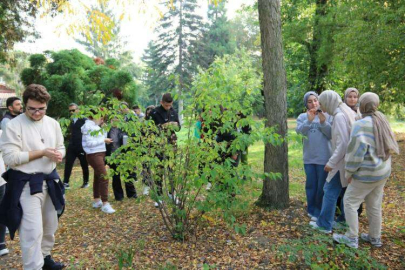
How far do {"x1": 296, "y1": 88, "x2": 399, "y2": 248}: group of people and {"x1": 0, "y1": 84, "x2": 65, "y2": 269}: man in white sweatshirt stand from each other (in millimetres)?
2831

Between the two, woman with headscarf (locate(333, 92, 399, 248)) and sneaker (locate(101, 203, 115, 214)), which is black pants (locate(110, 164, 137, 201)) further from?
woman with headscarf (locate(333, 92, 399, 248))

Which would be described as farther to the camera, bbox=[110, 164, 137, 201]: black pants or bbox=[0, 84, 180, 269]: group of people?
bbox=[110, 164, 137, 201]: black pants

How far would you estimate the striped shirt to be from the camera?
3363 mm

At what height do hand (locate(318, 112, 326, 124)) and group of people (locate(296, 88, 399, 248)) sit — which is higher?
hand (locate(318, 112, 326, 124))

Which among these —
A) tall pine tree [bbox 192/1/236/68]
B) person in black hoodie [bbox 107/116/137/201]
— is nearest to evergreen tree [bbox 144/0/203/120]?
tall pine tree [bbox 192/1/236/68]

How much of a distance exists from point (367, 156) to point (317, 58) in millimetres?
8943

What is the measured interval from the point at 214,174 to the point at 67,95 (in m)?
10.5

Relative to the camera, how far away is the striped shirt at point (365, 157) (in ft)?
11.0

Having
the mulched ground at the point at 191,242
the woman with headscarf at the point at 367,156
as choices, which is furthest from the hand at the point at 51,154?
the woman with headscarf at the point at 367,156

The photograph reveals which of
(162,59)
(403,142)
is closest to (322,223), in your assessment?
(403,142)

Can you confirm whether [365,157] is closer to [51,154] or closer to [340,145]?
[340,145]

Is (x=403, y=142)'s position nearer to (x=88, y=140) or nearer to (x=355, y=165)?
(x=355, y=165)

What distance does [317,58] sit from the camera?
37.5ft

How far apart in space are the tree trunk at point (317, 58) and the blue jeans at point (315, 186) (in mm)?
8194
